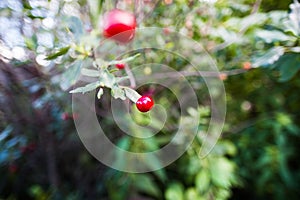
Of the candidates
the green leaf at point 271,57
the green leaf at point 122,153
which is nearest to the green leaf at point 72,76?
the green leaf at point 271,57

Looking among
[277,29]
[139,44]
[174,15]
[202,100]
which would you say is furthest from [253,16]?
[202,100]

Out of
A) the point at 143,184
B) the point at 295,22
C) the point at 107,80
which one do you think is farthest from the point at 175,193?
the point at 107,80

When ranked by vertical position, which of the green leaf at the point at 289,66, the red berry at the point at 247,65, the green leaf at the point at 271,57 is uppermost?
the green leaf at the point at 271,57

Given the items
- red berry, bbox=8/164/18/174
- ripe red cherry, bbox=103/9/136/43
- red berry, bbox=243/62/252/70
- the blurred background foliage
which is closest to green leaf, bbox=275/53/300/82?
the blurred background foliage

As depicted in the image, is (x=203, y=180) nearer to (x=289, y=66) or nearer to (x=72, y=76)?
(x=289, y=66)

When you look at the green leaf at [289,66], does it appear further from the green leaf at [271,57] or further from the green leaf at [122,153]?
the green leaf at [122,153]

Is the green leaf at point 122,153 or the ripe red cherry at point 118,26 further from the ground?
the ripe red cherry at point 118,26
